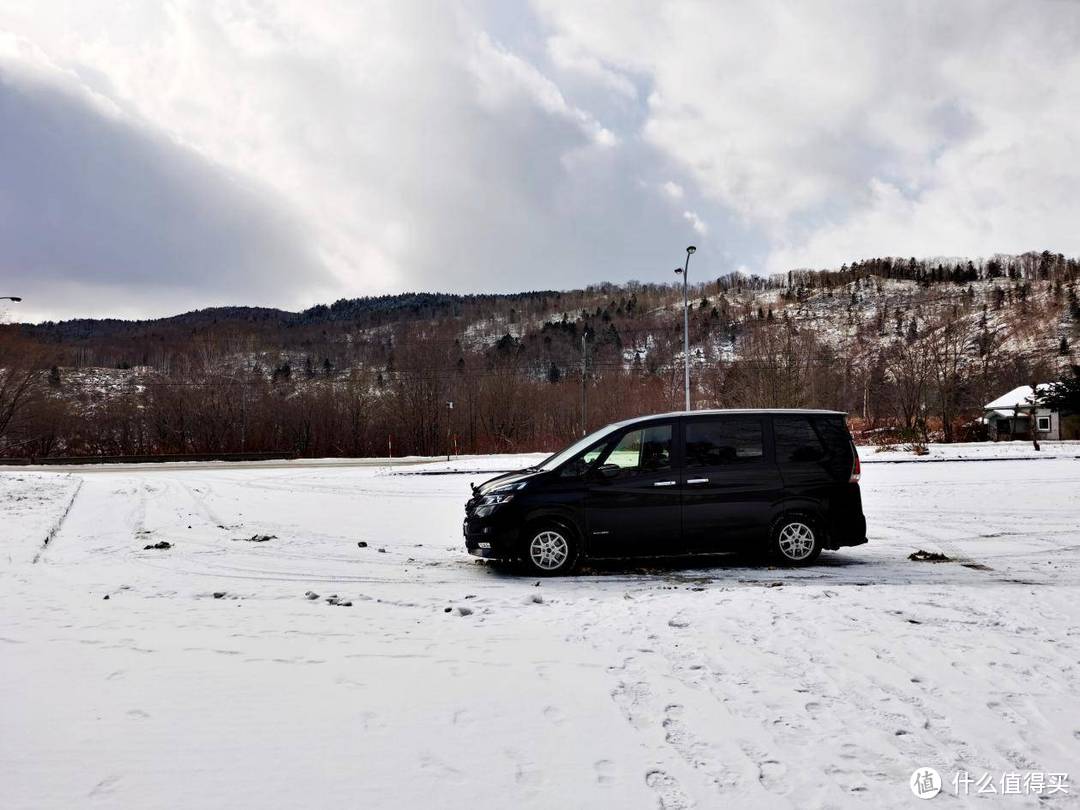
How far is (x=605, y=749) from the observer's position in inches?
138

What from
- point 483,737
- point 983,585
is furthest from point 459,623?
point 983,585

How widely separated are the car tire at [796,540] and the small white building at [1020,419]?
4564 cm

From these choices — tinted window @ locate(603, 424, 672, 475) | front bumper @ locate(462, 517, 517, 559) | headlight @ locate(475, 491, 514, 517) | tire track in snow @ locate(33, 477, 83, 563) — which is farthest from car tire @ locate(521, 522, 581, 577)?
tire track in snow @ locate(33, 477, 83, 563)

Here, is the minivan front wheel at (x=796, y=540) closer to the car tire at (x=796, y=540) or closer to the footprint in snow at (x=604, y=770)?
the car tire at (x=796, y=540)

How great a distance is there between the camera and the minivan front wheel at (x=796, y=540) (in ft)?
28.0

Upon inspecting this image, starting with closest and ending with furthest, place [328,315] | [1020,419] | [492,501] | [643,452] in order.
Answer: [492,501] → [643,452] → [1020,419] → [328,315]

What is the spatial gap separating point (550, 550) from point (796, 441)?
3.46 m

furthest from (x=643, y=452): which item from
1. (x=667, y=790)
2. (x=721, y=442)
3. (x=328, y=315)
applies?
(x=328, y=315)

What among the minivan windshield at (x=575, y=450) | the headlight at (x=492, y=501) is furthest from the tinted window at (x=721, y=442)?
the headlight at (x=492, y=501)

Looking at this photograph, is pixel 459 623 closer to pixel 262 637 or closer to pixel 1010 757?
pixel 262 637

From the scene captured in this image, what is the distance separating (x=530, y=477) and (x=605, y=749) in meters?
4.96

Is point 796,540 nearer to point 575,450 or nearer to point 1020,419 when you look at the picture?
point 575,450

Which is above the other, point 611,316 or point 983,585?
point 611,316

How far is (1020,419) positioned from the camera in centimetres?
4978
